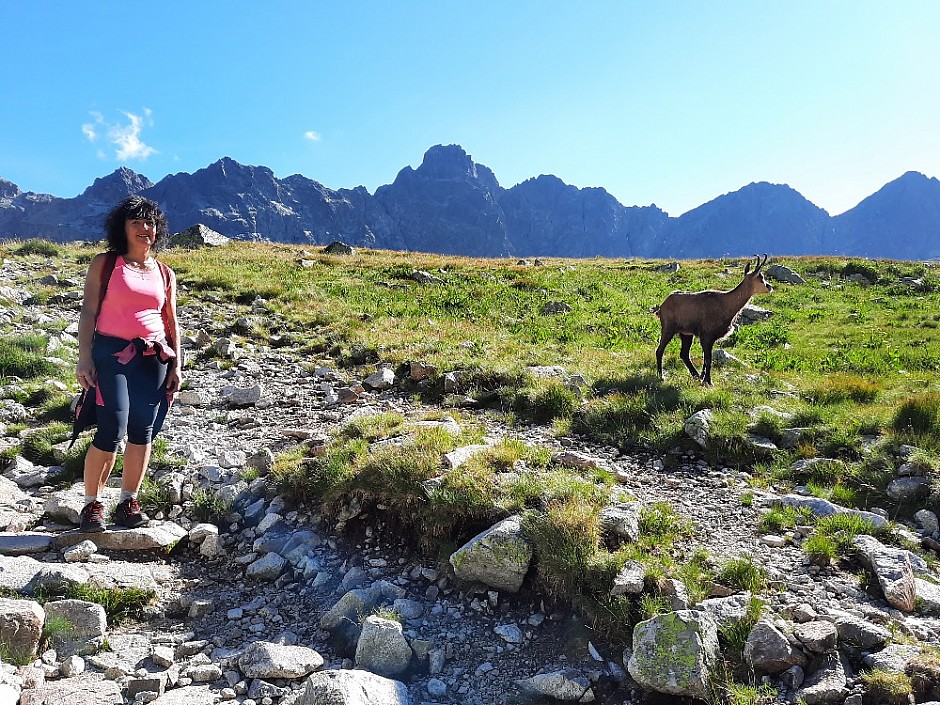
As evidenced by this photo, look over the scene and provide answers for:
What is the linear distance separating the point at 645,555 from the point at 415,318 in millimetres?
12413

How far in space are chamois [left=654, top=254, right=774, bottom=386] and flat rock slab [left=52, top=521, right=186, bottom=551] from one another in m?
8.77

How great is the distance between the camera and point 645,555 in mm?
4430

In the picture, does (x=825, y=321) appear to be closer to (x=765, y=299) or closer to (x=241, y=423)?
(x=765, y=299)

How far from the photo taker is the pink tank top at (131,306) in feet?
16.5

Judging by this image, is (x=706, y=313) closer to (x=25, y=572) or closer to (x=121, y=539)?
(x=121, y=539)

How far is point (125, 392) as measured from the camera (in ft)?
16.7

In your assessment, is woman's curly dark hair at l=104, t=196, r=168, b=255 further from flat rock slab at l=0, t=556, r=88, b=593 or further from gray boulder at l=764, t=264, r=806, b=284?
gray boulder at l=764, t=264, r=806, b=284

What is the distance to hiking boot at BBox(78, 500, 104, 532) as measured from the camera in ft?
16.7

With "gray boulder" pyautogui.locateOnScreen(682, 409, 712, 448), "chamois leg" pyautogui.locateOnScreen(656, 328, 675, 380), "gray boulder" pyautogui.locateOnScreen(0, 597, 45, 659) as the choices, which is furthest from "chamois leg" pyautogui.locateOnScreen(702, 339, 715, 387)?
"gray boulder" pyautogui.locateOnScreen(0, 597, 45, 659)

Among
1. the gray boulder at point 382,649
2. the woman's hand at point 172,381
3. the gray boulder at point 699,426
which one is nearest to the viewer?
the gray boulder at point 382,649

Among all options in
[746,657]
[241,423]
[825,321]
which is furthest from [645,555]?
[825,321]

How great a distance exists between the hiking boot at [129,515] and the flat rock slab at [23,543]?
0.56 metres

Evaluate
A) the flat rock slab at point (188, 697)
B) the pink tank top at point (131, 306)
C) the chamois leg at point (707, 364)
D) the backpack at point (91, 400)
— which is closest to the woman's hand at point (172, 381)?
the pink tank top at point (131, 306)

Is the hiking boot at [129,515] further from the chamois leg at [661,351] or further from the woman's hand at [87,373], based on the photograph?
the chamois leg at [661,351]
